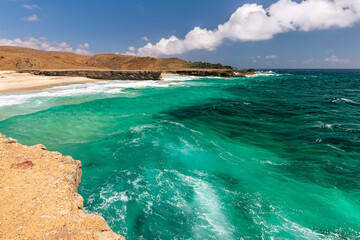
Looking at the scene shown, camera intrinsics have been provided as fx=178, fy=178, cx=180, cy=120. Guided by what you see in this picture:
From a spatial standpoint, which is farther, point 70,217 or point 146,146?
point 146,146

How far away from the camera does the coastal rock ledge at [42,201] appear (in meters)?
3.12

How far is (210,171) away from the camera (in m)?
7.47

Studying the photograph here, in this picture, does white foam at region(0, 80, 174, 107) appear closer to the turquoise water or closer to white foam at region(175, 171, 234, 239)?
the turquoise water

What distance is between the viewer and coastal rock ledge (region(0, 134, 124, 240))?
3.12 metres

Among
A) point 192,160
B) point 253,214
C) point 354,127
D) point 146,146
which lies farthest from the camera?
point 354,127

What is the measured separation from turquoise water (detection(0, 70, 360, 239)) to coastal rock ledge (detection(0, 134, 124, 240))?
1430 mm

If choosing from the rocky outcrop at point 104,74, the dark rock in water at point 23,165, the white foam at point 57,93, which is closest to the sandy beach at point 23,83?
the white foam at point 57,93

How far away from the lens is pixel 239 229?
16.1 feet

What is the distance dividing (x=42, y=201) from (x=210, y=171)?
5.61 meters

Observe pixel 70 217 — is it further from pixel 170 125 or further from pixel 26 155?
pixel 170 125

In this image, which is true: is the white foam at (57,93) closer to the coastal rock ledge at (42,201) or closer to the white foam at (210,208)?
the coastal rock ledge at (42,201)

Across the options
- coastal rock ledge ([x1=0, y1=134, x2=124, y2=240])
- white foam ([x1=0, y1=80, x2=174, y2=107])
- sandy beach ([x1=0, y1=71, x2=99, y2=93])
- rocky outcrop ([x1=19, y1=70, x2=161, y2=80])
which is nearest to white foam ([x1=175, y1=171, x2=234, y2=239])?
coastal rock ledge ([x1=0, y1=134, x2=124, y2=240])

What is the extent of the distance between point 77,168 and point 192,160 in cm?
471

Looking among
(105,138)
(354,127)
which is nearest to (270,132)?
(354,127)
